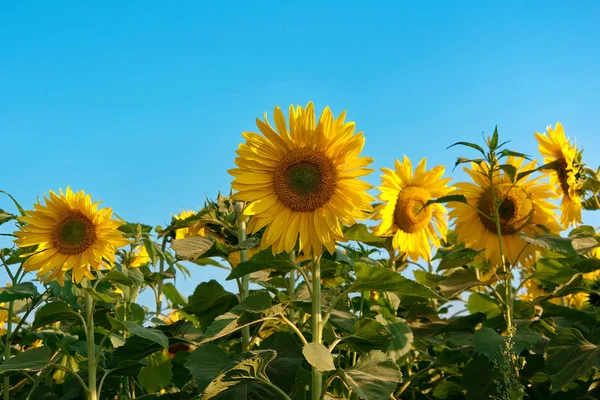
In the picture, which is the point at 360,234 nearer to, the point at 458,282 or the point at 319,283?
the point at 319,283

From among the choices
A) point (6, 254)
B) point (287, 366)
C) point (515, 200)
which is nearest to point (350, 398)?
point (287, 366)

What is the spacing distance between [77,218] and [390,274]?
1954mm

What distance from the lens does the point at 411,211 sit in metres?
4.21

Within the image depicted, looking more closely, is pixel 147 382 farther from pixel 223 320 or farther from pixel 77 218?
pixel 223 320

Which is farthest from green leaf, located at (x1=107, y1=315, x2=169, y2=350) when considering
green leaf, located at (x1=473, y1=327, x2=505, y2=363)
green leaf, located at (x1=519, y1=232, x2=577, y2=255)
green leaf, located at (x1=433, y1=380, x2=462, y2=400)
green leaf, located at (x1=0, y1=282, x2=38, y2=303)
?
green leaf, located at (x1=433, y1=380, x2=462, y2=400)

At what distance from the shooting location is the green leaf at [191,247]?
2928mm

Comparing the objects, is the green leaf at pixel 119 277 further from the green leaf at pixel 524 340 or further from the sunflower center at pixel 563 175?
the sunflower center at pixel 563 175

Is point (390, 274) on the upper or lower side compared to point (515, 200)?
lower

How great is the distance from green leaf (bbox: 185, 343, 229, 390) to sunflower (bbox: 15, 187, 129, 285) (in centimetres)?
108

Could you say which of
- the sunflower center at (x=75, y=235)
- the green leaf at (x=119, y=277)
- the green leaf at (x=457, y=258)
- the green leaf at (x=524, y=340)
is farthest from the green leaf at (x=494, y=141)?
the sunflower center at (x=75, y=235)

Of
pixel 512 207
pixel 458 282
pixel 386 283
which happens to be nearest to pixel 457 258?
pixel 458 282

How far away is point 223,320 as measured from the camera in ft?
8.26

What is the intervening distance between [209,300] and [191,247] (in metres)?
0.33

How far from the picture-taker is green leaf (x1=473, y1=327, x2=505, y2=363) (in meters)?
2.79
